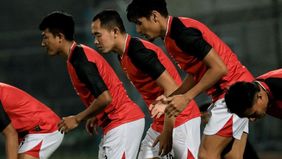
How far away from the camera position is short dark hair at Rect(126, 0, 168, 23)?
682 centimetres

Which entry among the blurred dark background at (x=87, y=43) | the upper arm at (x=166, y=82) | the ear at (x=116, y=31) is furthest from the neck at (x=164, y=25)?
the blurred dark background at (x=87, y=43)

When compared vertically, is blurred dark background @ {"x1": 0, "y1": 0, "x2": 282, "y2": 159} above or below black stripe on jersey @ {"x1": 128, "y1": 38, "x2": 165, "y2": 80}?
below

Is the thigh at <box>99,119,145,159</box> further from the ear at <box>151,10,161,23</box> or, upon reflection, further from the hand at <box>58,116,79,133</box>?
the ear at <box>151,10,161,23</box>

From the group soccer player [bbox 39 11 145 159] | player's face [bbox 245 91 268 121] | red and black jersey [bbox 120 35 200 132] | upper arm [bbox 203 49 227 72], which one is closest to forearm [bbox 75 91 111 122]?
soccer player [bbox 39 11 145 159]

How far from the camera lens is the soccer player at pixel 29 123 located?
748 centimetres

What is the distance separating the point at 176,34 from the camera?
6531 mm

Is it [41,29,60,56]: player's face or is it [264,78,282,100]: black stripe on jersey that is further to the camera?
[41,29,60,56]: player's face

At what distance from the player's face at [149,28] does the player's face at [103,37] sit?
0.42 meters

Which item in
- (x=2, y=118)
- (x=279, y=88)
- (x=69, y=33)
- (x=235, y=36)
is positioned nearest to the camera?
(x=279, y=88)

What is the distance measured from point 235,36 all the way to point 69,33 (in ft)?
15.2

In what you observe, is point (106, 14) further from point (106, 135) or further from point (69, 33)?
point (106, 135)

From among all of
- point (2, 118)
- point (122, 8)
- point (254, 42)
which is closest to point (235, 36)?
point (254, 42)

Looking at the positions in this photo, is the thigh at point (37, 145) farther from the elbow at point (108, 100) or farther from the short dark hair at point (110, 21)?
the short dark hair at point (110, 21)

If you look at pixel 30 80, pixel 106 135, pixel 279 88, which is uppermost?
pixel 279 88
